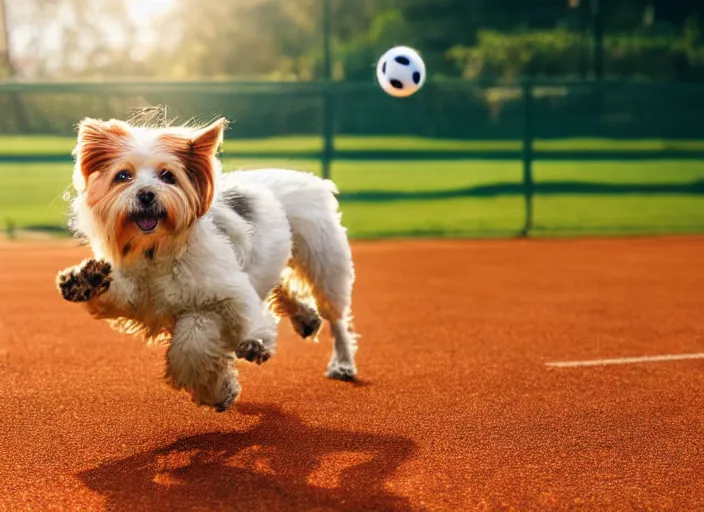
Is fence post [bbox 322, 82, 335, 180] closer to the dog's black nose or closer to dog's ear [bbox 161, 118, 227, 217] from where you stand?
dog's ear [bbox 161, 118, 227, 217]

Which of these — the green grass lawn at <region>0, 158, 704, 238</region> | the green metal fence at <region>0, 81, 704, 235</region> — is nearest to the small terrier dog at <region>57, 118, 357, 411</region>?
the green grass lawn at <region>0, 158, 704, 238</region>

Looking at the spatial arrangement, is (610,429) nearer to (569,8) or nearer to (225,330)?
(225,330)

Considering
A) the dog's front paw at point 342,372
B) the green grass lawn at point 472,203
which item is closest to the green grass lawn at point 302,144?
the green grass lawn at point 472,203

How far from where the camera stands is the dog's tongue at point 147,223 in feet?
17.1

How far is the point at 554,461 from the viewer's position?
5.26m

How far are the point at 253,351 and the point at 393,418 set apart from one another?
1.10m

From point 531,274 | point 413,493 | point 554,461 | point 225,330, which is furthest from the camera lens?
point 531,274

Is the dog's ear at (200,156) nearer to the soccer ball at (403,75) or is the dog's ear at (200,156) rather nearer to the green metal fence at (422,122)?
the soccer ball at (403,75)

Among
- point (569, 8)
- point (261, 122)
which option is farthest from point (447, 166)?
point (569, 8)

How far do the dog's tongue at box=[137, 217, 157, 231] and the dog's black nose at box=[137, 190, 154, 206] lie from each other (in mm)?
86

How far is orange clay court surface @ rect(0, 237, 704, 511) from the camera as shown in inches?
190

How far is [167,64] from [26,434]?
63983 millimetres

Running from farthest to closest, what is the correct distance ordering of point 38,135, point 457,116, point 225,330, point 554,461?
point 457,116 < point 38,135 < point 225,330 < point 554,461

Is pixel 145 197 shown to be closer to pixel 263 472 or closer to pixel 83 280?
pixel 83 280
